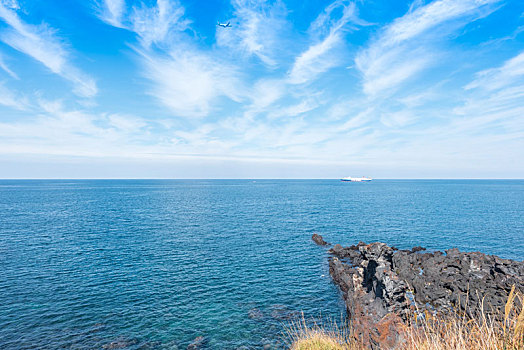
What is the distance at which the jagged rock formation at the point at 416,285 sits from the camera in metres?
25.2

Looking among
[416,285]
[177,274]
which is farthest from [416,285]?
[177,274]

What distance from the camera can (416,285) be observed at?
3278cm

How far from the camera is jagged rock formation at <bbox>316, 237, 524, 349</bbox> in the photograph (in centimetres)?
2522

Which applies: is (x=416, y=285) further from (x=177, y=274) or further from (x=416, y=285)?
(x=177, y=274)

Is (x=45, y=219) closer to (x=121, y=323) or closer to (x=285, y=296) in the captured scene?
(x=121, y=323)

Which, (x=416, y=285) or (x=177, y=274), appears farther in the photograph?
(x=177, y=274)

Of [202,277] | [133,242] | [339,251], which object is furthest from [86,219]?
[339,251]

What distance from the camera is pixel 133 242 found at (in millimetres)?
58094

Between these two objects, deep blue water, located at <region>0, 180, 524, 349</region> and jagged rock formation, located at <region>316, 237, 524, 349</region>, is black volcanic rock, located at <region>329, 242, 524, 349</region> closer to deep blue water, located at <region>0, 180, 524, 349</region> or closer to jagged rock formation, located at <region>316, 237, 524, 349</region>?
jagged rock formation, located at <region>316, 237, 524, 349</region>

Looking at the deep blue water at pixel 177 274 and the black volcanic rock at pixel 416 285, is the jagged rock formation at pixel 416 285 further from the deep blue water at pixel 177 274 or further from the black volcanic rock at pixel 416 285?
the deep blue water at pixel 177 274

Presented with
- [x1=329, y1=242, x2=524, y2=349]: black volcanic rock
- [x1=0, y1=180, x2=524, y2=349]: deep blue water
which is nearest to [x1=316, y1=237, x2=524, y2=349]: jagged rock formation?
[x1=329, y1=242, x2=524, y2=349]: black volcanic rock

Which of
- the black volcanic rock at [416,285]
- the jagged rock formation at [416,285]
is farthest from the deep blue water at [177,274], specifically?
the jagged rock formation at [416,285]

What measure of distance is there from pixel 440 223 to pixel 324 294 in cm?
5850

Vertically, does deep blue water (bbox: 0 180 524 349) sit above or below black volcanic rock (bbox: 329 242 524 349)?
below
